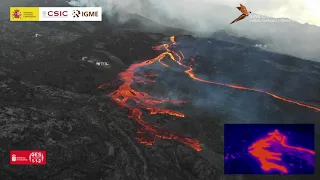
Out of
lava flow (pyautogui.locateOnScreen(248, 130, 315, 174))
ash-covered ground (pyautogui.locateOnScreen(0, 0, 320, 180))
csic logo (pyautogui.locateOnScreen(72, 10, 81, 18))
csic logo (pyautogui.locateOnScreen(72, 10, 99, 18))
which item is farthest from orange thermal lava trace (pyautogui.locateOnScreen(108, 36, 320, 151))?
csic logo (pyautogui.locateOnScreen(72, 10, 99, 18))

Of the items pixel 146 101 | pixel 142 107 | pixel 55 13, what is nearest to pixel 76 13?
pixel 55 13

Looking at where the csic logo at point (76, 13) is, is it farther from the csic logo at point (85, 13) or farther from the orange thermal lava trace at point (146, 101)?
the orange thermal lava trace at point (146, 101)

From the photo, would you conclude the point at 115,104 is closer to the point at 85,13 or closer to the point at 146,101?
the point at 146,101

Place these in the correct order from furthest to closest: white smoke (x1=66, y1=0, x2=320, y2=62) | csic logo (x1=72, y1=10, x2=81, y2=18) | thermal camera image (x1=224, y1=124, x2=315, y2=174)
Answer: white smoke (x1=66, y1=0, x2=320, y2=62), csic logo (x1=72, y1=10, x2=81, y2=18), thermal camera image (x1=224, y1=124, x2=315, y2=174)

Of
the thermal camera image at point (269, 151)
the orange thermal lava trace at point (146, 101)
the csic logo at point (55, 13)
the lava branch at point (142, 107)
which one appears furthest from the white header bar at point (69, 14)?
the thermal camera image at point (269, 151)

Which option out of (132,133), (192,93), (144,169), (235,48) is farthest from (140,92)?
(235,48)

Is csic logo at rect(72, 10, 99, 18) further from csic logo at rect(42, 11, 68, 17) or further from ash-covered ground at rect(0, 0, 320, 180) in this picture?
ash-covered ground at rect(0, 0, 320, 180)

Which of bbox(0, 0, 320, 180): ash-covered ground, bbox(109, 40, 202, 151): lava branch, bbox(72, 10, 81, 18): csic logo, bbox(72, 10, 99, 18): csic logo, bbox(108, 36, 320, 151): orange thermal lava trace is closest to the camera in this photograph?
bbox(0, 0, 320, 180): ash-covered ground
